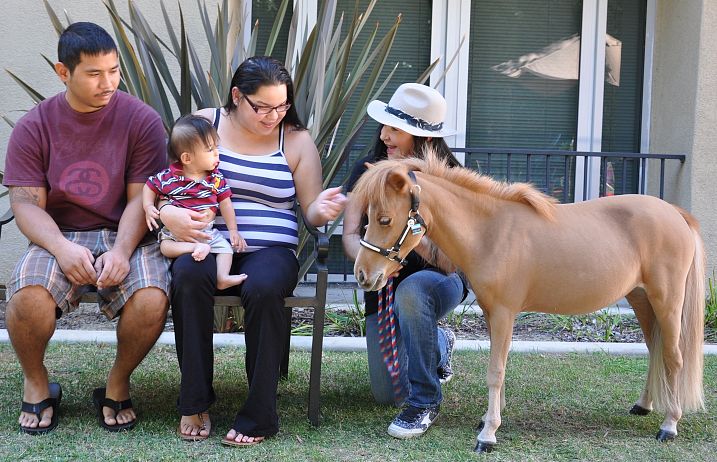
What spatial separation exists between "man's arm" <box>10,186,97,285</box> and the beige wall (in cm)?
455

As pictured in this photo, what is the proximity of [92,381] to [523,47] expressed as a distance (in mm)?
4371

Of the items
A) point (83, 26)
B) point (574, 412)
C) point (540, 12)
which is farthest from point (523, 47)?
point (83, 26)

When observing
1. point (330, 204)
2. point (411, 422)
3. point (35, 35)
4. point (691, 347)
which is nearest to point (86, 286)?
point (330, 204)

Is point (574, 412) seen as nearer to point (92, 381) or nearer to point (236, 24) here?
point (92, 381)

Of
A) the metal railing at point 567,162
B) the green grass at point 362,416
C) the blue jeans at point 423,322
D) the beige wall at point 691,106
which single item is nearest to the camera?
the green grass at point 362,416

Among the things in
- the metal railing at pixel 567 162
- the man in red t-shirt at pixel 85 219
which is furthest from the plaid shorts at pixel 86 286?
the metal railing at pixel 567 162

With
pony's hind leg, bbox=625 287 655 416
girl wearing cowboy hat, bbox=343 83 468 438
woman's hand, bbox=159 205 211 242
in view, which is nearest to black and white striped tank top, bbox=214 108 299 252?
woman's hand, bbox=159 205 211 242

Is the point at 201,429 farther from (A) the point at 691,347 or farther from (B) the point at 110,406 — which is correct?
(A) the point at 691,347

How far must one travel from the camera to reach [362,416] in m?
3.26

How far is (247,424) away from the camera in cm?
287

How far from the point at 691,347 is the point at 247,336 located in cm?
180

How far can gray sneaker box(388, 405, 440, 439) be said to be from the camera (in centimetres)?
299

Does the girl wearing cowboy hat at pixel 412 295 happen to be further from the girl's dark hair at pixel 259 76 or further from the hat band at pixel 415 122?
the girl's dark hair at pixel 259 76

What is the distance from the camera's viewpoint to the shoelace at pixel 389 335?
10.6 feet
